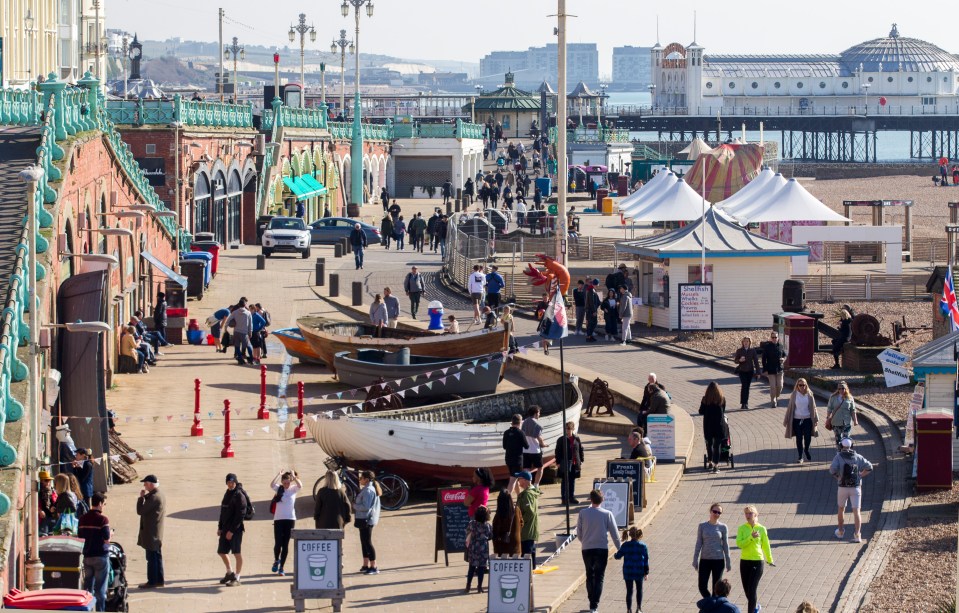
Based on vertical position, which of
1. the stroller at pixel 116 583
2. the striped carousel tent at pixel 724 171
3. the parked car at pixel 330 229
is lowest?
the stroller at pixel 116 583

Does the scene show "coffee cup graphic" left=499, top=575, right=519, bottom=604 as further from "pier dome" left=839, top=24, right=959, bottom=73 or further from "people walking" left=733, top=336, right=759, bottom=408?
"pier dome" left=839, top=24, right=959, bottom=73

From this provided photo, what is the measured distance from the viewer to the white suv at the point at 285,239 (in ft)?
160

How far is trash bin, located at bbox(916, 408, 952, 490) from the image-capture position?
20438mm

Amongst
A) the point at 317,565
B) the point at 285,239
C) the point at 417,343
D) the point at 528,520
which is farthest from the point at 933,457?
the point at 285,239

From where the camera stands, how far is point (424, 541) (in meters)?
18.8

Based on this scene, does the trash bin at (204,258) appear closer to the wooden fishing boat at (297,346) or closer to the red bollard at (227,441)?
the wooden fishing boat at (297,346)

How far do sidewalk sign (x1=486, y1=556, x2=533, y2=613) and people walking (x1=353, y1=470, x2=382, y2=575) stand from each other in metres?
2.31

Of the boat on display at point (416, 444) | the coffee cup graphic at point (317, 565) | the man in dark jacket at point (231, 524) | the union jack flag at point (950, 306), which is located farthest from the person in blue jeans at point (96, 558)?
the union jack flag at point (950, 306)

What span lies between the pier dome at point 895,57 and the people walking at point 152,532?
14162cm

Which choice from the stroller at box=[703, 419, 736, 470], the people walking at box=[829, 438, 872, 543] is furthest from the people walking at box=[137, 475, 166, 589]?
the stroller at box=[703, 419, 736, 470]

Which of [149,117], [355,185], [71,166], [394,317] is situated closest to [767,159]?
[355,185]

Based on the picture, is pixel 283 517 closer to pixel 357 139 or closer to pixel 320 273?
pixel 320 273

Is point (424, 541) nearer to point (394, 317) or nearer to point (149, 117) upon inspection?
point (394, 317)

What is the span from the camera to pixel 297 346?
103 ft
